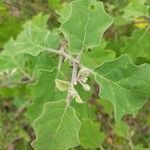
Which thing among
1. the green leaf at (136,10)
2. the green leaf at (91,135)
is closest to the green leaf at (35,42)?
the green leaf at (136,10)

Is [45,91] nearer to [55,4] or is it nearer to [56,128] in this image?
[56,128]

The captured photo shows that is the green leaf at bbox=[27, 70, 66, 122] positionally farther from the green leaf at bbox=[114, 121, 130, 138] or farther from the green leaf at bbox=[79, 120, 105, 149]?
the green leaf at bbox=[114, 121, 130, 138]

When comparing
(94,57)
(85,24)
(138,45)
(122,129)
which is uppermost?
(85,24)

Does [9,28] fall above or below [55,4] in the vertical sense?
below

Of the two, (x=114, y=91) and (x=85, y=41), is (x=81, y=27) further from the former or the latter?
(x=114, y=91)

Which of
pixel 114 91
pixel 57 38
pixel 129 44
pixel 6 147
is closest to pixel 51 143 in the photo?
pixel 114 91

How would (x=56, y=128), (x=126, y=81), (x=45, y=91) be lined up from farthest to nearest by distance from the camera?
(x=45, y=91), (x=126, y=81), (x=56, y=128)

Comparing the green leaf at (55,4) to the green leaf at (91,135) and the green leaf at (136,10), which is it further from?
the green leaf at (91,135)

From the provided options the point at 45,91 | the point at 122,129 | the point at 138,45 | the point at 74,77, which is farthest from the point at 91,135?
the point at 74,77
